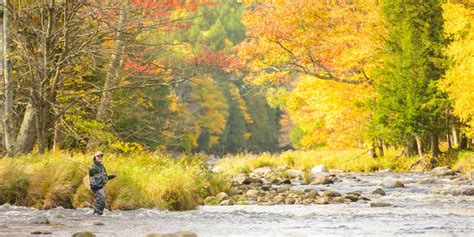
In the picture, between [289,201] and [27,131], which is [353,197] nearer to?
[289,201]

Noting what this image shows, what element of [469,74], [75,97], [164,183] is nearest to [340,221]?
[164,183]

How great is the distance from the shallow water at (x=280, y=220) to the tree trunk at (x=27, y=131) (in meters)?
4.57

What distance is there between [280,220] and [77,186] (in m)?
4.67

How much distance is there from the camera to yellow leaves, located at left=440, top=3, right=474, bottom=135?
83.3 feet

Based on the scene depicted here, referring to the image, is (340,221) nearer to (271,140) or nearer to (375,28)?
(375,28)

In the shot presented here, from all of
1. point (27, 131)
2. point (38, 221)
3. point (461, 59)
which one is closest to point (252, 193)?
point (27, 131)

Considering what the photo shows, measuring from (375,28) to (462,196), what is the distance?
14.4m

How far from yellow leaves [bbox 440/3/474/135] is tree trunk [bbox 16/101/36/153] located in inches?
569

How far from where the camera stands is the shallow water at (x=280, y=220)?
11820 millimetres

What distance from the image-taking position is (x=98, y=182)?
14172 mm

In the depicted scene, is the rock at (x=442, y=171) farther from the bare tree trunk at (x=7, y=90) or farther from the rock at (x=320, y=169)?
the bare tree trunk at (x=7, y=90)

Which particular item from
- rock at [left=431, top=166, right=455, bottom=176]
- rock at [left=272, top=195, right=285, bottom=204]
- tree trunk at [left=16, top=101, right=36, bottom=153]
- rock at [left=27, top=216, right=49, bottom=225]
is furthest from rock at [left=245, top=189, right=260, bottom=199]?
rock at [left=431, top=166, right=455, bottom=176]

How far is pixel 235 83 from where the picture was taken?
10250 cm

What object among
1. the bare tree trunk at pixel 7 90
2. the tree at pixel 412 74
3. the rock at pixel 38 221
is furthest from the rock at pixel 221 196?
the tree at pixel 412 74
